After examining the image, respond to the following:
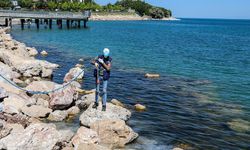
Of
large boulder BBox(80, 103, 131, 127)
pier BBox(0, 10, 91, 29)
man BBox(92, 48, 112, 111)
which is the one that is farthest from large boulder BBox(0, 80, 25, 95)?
pier BBox(0, 10, 91, 29)

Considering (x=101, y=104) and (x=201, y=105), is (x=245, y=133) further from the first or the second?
(x=101, y=104)

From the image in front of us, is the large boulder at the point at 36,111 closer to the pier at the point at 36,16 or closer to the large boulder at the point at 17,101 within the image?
the large boulder at the point at 17,101

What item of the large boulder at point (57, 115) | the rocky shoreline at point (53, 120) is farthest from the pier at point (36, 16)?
the large boulder at point (57, 115)

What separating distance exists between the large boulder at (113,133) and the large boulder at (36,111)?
3348 mm

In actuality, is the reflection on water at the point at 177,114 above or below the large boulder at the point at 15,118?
below

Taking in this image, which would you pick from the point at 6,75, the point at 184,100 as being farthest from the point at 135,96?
the point at 6,75

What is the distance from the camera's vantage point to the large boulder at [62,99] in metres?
18.3

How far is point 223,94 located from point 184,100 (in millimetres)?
3494

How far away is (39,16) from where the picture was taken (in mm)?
81562

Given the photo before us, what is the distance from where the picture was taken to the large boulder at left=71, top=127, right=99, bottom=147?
Result: 1353 centimetres

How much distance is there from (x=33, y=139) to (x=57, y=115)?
5413mm

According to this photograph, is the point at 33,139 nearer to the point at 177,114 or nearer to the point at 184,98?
the point at 177,114

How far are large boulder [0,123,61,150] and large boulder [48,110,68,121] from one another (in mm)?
4852

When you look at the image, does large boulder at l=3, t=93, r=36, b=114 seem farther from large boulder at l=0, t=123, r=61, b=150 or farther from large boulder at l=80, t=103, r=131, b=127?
large boulder at l=0, t=123, r=61, b=150
